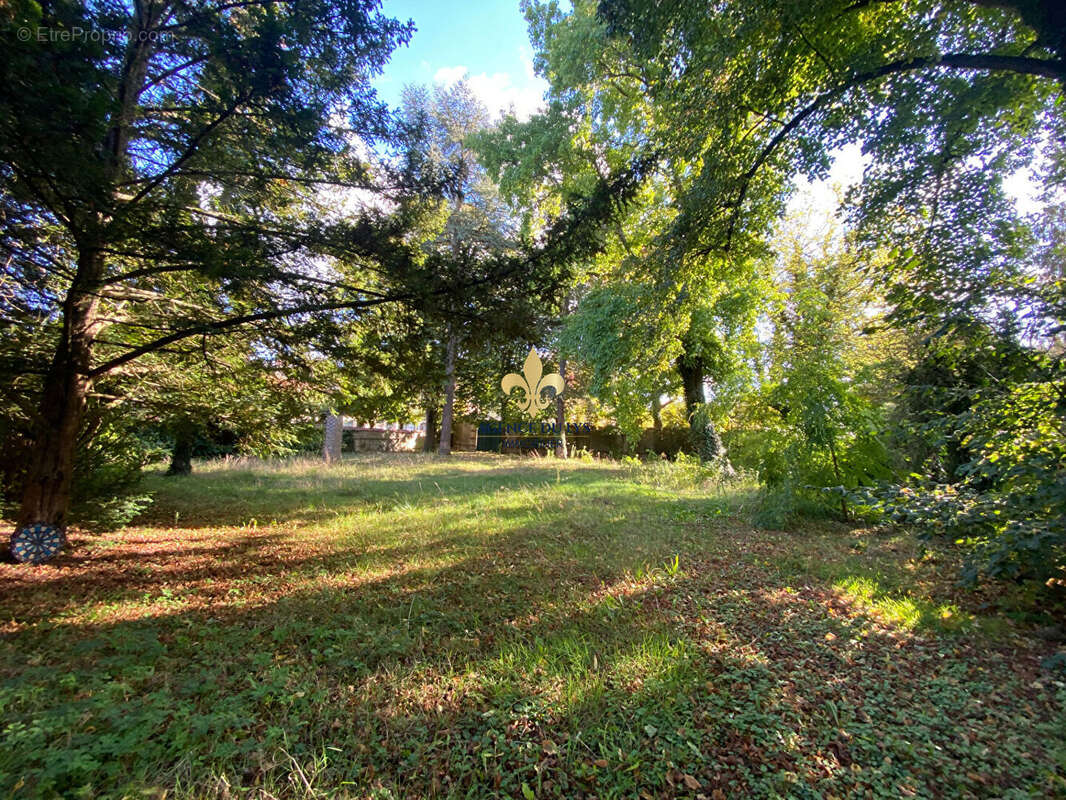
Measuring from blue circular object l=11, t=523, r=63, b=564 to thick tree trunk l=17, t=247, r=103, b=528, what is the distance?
0.08 metres

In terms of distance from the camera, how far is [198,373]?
5977 mm

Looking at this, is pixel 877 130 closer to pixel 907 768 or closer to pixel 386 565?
pixel 907 768

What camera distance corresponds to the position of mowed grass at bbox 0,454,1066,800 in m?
1.91

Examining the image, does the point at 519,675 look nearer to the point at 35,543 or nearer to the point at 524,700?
the point at 524,700

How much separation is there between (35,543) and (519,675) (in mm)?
5320

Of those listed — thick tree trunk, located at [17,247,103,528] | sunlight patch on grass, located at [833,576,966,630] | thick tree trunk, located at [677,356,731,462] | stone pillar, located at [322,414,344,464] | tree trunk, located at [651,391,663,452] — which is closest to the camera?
sunlight patch on grass, located at [833,576,966,630]

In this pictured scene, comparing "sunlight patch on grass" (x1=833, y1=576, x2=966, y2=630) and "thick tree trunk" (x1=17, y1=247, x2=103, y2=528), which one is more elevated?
"thick tree trunk" (x1=17, y1=247, x2=103, y2=528)

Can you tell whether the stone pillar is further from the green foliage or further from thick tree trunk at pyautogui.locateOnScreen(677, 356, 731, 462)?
the green foliage

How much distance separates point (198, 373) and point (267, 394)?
861 mm

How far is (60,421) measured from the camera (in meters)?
4.56

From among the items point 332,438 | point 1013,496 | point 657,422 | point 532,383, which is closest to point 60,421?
point 532,383

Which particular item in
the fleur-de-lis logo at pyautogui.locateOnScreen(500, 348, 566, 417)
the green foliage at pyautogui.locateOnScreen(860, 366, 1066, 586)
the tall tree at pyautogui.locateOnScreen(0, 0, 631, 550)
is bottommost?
the green foliage at pyautogui.locateOnScreen(860, 366, 1066, 586)

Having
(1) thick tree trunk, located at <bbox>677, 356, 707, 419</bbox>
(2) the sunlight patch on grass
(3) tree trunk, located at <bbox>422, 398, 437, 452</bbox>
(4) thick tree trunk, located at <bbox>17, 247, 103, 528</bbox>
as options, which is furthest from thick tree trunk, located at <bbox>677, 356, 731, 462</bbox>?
(3) tree trunk, located at <bbox>422, 398, 437, 452</bbox>

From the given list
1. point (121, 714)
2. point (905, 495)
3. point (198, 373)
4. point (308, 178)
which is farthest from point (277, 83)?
point (905, 495)
